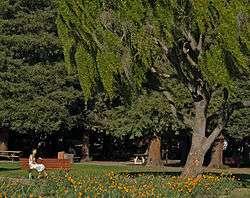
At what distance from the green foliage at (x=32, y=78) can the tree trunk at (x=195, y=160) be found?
2274 cm

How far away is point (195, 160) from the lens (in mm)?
18578

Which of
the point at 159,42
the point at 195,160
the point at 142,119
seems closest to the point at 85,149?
the point at 142,119

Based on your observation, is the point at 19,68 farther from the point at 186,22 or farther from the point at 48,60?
the point at 186,22

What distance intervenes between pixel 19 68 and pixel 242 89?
16.9 meters

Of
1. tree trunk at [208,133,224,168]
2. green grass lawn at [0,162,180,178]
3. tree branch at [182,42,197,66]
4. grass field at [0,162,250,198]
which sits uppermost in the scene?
tree branch at [182,42,197,66]

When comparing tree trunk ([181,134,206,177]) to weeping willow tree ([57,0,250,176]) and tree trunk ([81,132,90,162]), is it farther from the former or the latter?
tree trunk ([81,132,90,162])

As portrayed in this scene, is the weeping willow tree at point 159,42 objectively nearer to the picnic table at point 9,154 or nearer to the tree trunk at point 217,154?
the tree trunk at point 217,154

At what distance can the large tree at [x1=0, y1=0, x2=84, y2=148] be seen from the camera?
40.8 meters

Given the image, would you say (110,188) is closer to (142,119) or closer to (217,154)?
(142,119)

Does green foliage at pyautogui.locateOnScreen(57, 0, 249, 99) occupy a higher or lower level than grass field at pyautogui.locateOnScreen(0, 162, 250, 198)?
higher

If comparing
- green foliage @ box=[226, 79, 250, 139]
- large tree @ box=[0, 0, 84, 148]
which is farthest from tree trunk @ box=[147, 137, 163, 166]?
large tree @ box=[0, 0, 84, 148]

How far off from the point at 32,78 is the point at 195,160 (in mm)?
24327

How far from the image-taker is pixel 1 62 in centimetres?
4112

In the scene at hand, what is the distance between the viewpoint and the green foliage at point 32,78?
134 ft
